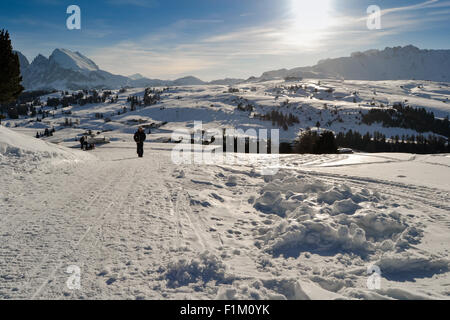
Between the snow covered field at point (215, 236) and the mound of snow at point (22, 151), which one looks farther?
the mound of snow at point (22, 151)

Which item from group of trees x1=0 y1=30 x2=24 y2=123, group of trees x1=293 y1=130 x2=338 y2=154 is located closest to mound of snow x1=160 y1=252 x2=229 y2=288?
group of trees x1=293 y1=130 x2=338 y2=154

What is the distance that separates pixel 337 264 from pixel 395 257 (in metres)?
1.27

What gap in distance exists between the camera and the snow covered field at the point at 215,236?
5.18 metres

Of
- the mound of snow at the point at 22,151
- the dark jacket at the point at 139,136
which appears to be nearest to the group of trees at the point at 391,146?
the dark jacket at the point at 139,136

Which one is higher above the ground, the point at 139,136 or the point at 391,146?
the point at 139,136

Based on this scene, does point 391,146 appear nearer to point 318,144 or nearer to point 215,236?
point 318,144

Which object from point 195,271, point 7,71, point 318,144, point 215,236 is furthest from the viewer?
point 318,144

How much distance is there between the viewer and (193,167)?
54.9 feet

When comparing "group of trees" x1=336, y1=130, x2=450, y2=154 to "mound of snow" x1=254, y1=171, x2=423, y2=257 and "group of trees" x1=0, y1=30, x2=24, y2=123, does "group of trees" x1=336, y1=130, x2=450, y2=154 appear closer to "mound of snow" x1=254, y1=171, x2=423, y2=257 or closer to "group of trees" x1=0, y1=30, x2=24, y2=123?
"group of trees" x1=0, y1=30, x2=24, y2=123

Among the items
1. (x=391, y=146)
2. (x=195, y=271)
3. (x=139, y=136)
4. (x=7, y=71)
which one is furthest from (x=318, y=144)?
(x=391, y=146)

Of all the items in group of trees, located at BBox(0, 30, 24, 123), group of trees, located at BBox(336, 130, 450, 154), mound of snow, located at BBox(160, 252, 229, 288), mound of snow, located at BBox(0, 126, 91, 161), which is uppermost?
group of trees, located at BBox(0, 30, 24, 123)

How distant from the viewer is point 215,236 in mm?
7637

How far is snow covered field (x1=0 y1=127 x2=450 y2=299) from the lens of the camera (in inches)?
204

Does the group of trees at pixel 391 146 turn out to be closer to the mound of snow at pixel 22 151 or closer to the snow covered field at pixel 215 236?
the snow covered field at pixel 215 236
